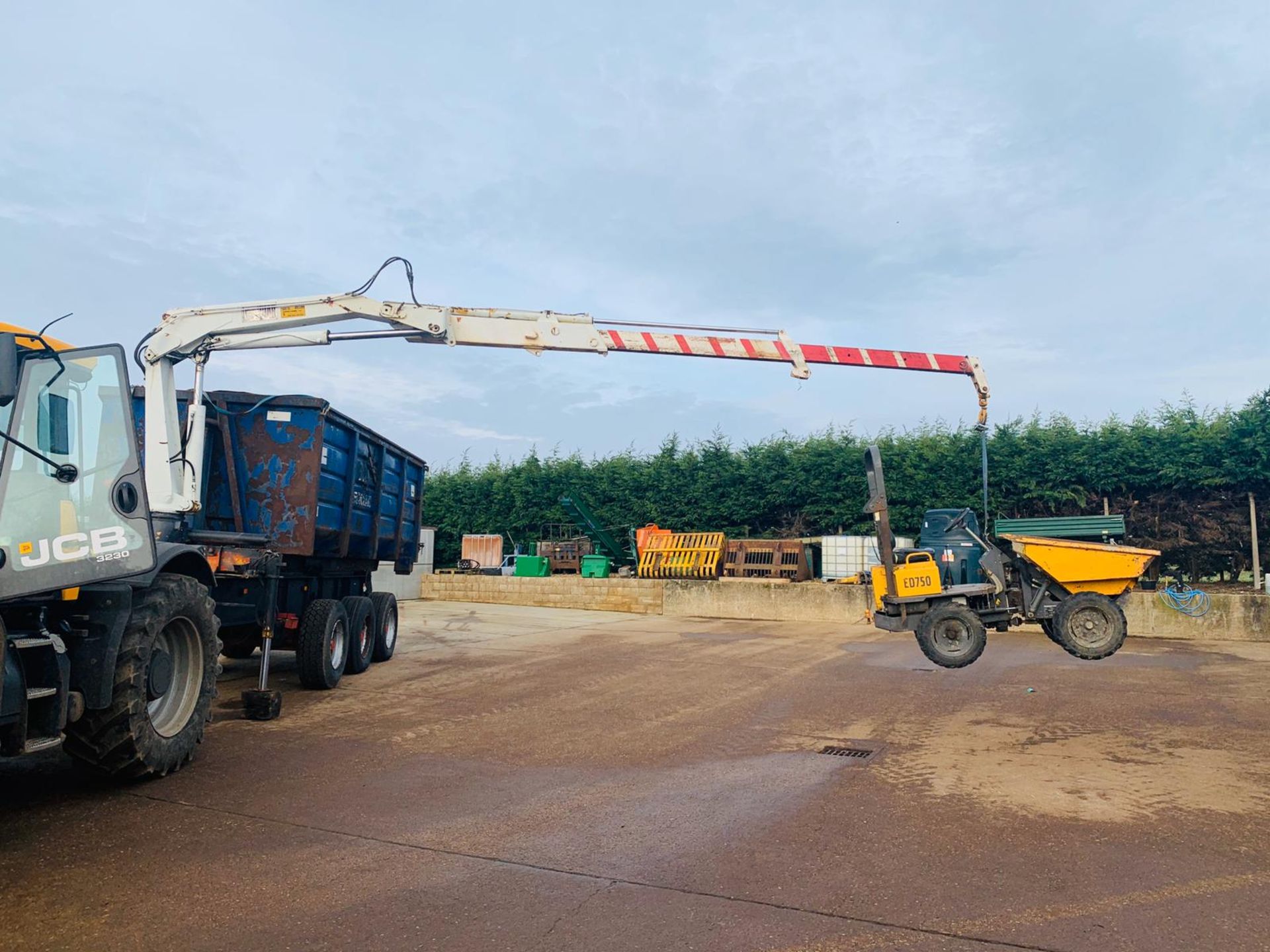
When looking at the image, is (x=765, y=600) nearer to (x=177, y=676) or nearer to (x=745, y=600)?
(x=745, y=600)

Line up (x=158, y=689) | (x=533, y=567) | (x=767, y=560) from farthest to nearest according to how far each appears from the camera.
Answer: (x=533, y=567) → (x=767, y=560) → (x=158, y=689)

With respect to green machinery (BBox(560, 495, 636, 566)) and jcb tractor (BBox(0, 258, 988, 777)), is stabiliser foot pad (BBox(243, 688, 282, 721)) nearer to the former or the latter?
jcb tractor (BBox(0, 258, 988, 777))

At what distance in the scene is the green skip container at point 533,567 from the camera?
Result: 23.1m

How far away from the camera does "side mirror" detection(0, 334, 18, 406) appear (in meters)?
3.97

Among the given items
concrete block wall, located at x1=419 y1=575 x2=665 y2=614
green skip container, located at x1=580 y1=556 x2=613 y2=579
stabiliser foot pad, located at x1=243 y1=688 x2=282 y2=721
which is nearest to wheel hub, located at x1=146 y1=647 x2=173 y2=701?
stabiliser foot pad, located at x1=243 y1=688 x2=282 y2=721

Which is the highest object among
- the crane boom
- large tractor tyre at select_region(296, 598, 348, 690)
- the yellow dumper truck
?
the crane boom

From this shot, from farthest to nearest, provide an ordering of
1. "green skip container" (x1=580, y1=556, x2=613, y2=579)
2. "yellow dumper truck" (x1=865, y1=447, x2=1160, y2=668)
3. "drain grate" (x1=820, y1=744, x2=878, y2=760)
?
"green skip container" (x1=580, y1=556, x2=613, y2=579), "yellow dumper truck" (x1=865, y1=447, x2=1160, y2=668), "drain grate" (x1=820, y1=744, x2=878, y2=760)

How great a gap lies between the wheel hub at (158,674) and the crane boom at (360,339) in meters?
2.90

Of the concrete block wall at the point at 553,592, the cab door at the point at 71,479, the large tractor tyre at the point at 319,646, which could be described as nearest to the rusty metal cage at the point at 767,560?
the concrete block wall at the point at 553,592

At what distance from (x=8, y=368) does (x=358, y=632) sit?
7148 millimetres

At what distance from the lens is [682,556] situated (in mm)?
21078

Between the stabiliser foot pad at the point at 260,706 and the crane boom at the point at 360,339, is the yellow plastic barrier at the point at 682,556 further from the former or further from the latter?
the stabiliser foot pad at the point at 260,706

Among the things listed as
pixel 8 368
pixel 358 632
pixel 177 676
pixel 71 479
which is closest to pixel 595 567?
pixel 358 632

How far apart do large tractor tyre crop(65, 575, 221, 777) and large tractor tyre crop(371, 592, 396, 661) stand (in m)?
5.64
